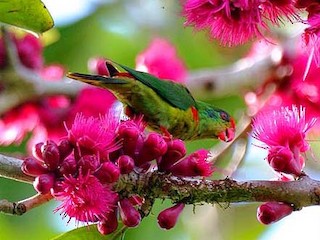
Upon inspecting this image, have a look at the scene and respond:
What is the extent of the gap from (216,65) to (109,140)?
10.1ft

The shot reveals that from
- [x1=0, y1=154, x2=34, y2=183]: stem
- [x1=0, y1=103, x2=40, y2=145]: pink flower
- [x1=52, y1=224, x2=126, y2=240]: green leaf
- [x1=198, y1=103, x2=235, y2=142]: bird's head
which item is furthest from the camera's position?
[x1=0, y1=103, x2=40, y2=145]: pink flower

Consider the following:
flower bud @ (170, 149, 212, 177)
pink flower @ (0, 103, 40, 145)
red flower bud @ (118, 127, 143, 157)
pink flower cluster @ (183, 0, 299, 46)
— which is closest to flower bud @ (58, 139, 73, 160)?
red flower bud @ (118, 127, 143, 157)

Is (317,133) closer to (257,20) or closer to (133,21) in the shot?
(257,20)

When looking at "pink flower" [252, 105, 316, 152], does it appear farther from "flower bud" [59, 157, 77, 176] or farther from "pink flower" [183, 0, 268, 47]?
"flower bud" [59, 157, 77, 176]

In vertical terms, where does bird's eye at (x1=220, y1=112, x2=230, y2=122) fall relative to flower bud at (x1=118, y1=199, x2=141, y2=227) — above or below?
below

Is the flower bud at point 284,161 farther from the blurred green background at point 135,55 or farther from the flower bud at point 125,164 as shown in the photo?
the blurred green background at point 135,55

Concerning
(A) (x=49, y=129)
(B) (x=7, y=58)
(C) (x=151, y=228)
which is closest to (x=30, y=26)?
(B) (x=7, y=58)

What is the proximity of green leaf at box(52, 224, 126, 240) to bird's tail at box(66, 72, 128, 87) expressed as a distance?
316 millimetres

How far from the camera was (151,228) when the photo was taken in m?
3.69

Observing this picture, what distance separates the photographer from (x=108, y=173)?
5.85 feet

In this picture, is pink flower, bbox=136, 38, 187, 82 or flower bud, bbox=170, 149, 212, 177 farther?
pink flower, bbox=136, 38, 187, 82

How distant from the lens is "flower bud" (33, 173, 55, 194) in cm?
176

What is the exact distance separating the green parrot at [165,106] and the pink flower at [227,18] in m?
0.21

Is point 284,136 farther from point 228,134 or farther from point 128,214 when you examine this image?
point 228,134
